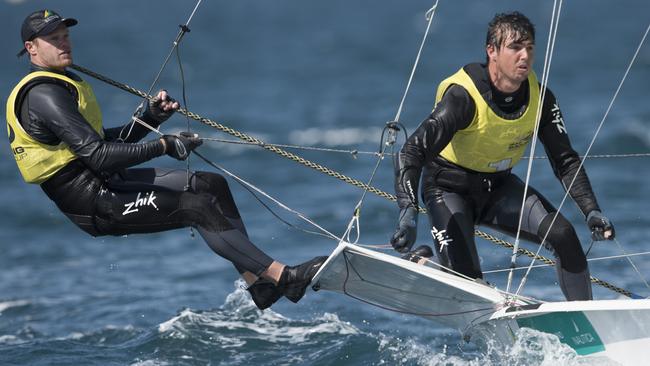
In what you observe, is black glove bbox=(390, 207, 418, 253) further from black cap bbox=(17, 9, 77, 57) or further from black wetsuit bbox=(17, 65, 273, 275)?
black cap bbox=(17, 9, 77, 57)

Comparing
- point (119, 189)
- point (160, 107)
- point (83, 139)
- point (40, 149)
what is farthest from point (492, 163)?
point (40, 149)

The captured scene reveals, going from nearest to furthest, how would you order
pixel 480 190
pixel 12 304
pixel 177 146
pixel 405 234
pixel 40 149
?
pixel 405 234
pixel 177 146
pixel 40 149
pixel 480 190
pixel 12 304

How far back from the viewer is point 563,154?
596 cm

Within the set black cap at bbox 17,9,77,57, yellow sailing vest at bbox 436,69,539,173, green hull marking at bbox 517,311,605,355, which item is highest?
yellow sailing vest at bbox 436,69,539,173

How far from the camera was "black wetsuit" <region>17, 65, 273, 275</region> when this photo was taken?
221 inches

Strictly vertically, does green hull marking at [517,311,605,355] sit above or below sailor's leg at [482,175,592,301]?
below

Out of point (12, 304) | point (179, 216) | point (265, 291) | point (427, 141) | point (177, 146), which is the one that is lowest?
point (12, 304)

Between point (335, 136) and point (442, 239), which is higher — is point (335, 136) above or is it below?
above

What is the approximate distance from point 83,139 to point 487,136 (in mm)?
1997

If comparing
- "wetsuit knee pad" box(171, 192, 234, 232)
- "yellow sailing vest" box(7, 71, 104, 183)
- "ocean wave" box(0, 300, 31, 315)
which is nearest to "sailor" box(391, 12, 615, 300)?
"wetsuit knee pad" box(171, 192, 234, 232)

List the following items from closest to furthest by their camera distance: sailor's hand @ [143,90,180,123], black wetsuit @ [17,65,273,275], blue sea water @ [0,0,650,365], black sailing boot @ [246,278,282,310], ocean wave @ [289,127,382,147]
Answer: black wetsuit @ [17,65,273,275] → black sailing boot @ [246,278,282,310] → sailor's hand @ [143,90,180,123] → blue sea water @ [0,0,650,365] → ocean wave @ [289,127,382,147]

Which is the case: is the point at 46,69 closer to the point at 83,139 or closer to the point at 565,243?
the point at 83,139

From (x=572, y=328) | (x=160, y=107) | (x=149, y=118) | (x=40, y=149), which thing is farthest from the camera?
(x=149, y=118)

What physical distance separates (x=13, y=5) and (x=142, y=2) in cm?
455
